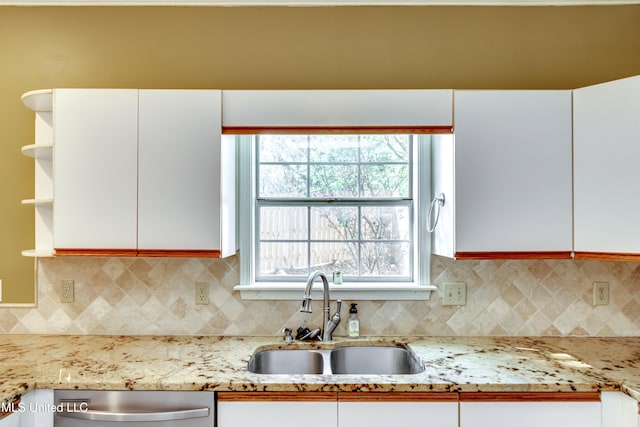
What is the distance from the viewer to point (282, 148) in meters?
2.37

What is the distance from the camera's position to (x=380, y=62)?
7.42ft

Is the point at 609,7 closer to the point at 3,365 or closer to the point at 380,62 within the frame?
the point at 380,62

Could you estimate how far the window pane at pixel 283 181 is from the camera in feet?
7.79

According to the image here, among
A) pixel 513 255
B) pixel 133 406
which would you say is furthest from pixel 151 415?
pixel 513 255

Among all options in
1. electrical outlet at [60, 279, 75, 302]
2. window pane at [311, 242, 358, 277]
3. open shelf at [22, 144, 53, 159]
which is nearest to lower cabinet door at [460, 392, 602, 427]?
window pane at [311, 242, 358, 277]

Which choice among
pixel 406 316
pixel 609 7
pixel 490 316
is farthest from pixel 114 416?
pixel 609 7

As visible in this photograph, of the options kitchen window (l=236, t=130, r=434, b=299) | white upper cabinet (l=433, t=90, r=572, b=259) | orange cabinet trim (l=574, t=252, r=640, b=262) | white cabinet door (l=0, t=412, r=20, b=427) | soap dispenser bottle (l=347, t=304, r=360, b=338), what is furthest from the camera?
kitchen window (l=236, t=130, r=434, b=299)

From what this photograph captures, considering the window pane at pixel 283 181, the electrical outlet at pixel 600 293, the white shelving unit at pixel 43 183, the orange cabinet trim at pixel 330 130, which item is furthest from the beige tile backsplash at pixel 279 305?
the orange cabinet trim at pixel 330 130

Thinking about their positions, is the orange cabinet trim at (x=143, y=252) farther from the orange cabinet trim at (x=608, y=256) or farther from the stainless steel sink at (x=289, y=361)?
the orange cabinet trim at (x=608, y=256)

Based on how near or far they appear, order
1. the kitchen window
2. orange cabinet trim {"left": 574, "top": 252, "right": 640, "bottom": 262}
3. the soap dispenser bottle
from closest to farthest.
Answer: orange cabinet trim {"left": 574, "top": 252, "right": 640, "bottom": 262} < the soap dispenser bottle < the kitchen window

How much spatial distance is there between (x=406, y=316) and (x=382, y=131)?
3.21 feet

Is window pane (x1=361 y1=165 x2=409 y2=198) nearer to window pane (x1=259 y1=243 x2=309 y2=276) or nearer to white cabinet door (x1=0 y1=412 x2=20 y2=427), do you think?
window pane (x1=259 y1=243 x2=309 y2=276)

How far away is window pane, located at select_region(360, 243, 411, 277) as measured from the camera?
2357 mm

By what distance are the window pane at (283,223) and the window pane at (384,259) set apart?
0.35 meters
